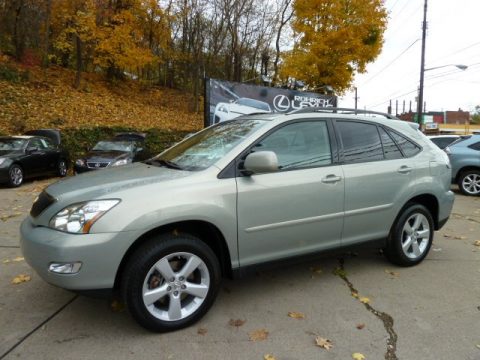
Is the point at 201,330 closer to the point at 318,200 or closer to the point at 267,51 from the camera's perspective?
the point at 318,200

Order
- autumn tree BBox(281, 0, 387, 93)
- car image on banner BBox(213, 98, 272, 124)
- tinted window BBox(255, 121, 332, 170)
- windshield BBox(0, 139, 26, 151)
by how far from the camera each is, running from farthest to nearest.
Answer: autumn tree BBox(281, 0, 387, 93), car image on banner BBox(213, 98, 272, 124), windshield BBox(0, 139, 26, 151), tinted window BBox(255, 121, 332, 170)

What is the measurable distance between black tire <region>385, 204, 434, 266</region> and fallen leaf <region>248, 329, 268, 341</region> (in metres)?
1.99

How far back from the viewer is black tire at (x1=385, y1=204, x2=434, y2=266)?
4.39 metres

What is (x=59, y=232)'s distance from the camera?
9.39ft

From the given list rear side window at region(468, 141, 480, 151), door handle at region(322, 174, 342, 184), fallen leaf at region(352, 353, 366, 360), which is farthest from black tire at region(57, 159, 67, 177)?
fallen leaf at region(352, 353, 366, 360)

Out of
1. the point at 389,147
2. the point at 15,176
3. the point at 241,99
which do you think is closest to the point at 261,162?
the point at 389,147

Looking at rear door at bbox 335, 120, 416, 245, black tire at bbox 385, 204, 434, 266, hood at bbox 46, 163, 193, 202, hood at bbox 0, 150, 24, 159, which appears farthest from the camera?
hood at bbox 0, 150, 24, 159

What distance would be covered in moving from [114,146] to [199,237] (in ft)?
32.1

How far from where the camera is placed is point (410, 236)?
452 cm

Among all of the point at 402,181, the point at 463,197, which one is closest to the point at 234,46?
the point at 463,197

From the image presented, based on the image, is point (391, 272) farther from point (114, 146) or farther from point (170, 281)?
point (114, 146)

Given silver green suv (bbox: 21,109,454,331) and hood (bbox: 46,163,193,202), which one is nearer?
silver green suv (bbox: 21,109,454,331)

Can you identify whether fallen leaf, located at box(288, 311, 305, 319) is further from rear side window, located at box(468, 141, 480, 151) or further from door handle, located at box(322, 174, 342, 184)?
rear side window, located at box(468, 141, 480, 151)

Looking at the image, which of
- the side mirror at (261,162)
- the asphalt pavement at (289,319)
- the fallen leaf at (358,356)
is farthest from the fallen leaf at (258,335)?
the side mirror at (261,162)
